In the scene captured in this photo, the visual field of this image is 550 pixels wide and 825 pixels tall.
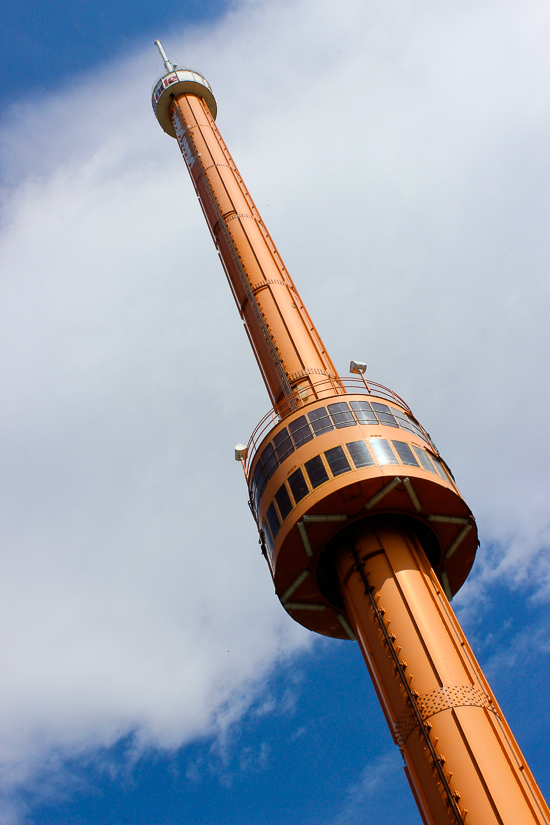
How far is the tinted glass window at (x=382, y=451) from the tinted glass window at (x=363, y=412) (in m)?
1.39

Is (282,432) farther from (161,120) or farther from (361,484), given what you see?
(161,120)

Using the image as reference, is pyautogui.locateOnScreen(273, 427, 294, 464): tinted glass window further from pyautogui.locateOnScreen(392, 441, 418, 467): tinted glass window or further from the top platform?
the top platform

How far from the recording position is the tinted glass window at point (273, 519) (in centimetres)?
2814

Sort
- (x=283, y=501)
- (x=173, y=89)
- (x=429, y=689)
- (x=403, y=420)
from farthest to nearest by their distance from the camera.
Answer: (x=173, y=89)
(x=403, y=420)
(x=283, y=501)
(x=429, y=689)

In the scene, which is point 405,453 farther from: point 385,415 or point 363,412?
point 363,412

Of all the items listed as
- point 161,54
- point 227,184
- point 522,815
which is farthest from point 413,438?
point 161,54

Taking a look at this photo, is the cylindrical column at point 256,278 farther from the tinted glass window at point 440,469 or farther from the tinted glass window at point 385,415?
the tinted glass window at point 440,469

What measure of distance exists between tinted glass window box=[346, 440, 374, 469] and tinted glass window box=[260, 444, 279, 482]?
3.74 m

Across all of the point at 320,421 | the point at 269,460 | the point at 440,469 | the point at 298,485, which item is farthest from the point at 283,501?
the point at 440,469

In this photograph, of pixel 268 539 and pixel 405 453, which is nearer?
pixel 405 453

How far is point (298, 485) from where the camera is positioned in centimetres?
2769

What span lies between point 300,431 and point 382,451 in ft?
13.0

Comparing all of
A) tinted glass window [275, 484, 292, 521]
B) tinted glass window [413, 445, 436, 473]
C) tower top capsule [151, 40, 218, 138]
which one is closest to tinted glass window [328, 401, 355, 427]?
tinted glass window [413, 445, 436, 473]

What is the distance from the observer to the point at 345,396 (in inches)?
1203
